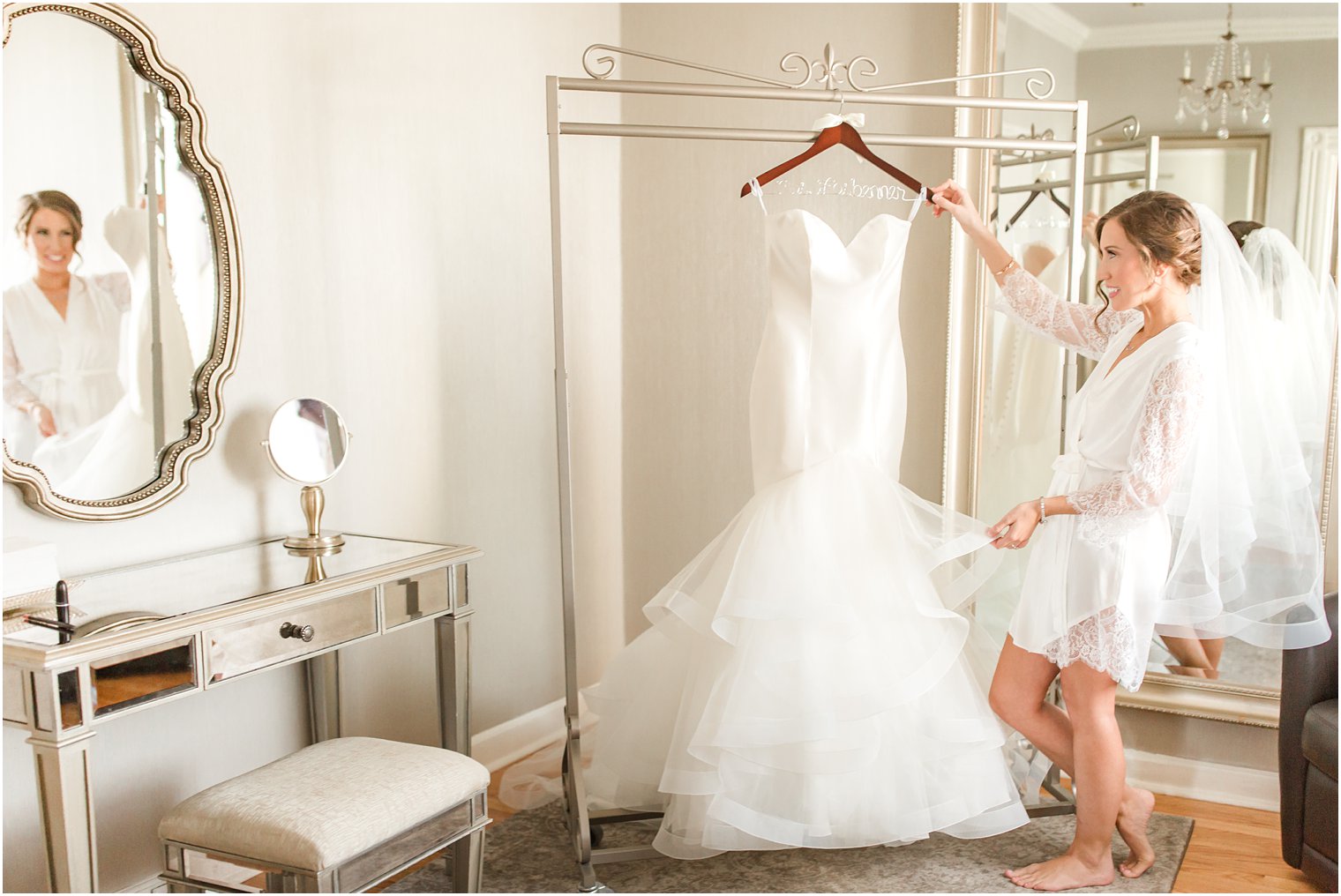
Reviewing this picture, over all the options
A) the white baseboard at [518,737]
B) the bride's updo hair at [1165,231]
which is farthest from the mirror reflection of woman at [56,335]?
the bride's updo hair at [1165,231]

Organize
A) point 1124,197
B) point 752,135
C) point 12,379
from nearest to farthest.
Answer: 1. point 12,379
2. point 752,135
3. point 1124,197

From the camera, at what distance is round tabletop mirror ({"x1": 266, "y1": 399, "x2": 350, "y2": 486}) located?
258cm

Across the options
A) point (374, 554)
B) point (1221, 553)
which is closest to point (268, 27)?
point (374, 554)

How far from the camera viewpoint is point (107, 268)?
231 cm

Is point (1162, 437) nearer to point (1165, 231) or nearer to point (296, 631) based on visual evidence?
point (1165, 231)

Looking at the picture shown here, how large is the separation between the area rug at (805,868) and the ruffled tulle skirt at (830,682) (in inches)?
10.3

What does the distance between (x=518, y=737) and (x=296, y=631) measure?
55.4 inches

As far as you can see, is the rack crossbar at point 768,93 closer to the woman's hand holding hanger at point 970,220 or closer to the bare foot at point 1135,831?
the woman's hand holding hanger at point 970,220

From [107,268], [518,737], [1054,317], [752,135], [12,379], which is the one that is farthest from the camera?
[518,737]

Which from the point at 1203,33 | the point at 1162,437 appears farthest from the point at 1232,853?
the point at 1203,33

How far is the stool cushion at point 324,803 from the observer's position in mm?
1915

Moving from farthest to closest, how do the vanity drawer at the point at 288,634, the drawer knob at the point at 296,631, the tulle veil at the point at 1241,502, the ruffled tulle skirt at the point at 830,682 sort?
1. the tulle veil at the point at 1241,502
2. the ruffled tulle skirt at the point at 830,682
3. the drawer knob at the point at 296,631
4. the vanity drawer at the point at 288,634

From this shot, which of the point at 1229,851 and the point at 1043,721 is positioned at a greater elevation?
the point at 1043,721

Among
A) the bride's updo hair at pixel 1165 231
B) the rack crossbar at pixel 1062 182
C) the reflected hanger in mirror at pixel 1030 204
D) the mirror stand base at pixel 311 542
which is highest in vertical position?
the rack crossbar at pixel 1062 182
